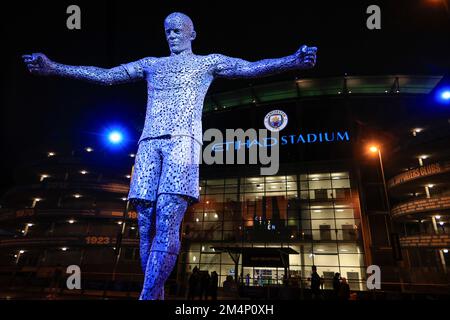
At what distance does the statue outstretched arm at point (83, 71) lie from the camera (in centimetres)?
273

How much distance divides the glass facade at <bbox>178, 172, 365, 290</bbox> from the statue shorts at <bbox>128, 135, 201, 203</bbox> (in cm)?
2825

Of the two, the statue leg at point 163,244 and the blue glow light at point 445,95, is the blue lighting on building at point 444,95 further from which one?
the statue leg at point 163,244

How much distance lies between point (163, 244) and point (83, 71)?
1867 millimetres

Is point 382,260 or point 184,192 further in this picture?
point 382,260

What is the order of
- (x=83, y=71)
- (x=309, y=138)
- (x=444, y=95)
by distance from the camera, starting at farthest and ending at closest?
(x=309, y=138)
(x=444, y=95)
(x=83, y=71)

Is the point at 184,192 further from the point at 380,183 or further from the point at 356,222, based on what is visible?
the point at 380,183

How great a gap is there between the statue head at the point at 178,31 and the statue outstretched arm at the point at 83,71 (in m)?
0.44

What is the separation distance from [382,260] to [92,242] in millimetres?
31098

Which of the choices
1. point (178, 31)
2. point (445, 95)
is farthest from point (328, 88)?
point (178, 31)

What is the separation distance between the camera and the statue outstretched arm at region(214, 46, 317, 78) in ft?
8.00

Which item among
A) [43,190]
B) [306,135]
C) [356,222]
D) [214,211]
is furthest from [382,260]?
[43,190]

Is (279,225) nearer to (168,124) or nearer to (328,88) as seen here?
(328,88)

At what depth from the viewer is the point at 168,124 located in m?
2.59

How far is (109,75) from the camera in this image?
2.94 metres
